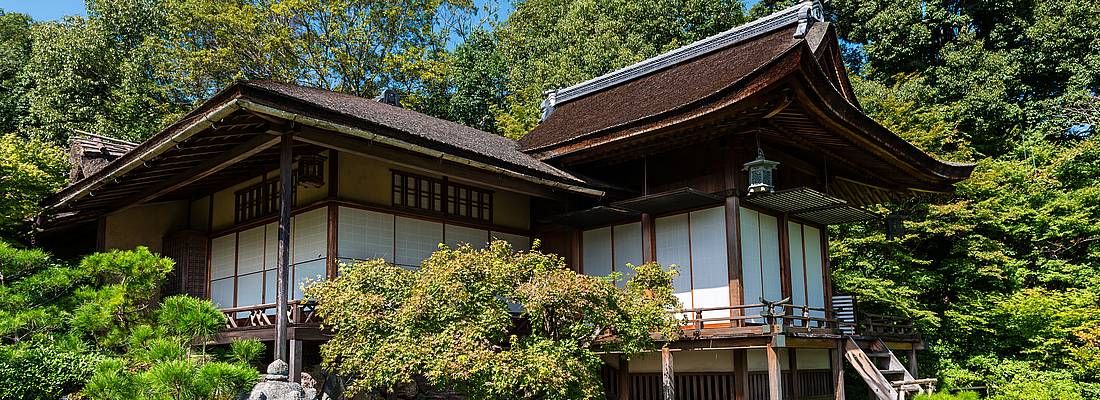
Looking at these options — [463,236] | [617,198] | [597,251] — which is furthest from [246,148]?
[597,251]

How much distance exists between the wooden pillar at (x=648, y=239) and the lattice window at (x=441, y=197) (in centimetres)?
257

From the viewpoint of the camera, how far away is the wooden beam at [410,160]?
10023mm

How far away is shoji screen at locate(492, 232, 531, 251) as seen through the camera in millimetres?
13758

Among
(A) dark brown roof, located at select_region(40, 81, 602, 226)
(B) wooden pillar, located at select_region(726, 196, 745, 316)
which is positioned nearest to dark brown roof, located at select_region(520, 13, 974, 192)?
(A) dark brown roof, located at select_region(40, 81, 602, 226)

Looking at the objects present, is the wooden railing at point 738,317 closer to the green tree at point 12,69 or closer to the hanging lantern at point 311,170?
the hanging lantern at point 311,170

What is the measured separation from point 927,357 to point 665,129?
10928mm

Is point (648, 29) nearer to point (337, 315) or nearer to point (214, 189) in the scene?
point (214, 189)

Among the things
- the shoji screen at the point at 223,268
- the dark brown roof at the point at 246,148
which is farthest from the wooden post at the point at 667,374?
the shoji screen at the point at 223,268

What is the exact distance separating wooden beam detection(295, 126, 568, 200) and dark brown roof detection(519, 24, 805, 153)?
1.27 m

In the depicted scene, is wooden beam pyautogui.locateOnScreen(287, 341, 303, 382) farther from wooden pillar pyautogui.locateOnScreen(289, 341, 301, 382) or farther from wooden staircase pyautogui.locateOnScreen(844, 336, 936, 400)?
wooden staircase pyautogui.locateOnScreen(844, 336, 936, 400)

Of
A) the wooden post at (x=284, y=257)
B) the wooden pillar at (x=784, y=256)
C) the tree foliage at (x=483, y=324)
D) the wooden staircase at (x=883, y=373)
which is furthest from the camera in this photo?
the wooden pillar at (x=784, y=256)

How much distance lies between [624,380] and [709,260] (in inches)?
93.9

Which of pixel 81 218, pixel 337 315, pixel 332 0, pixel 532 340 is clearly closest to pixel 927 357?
pixel 532 340

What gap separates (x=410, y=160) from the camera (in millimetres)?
10938
